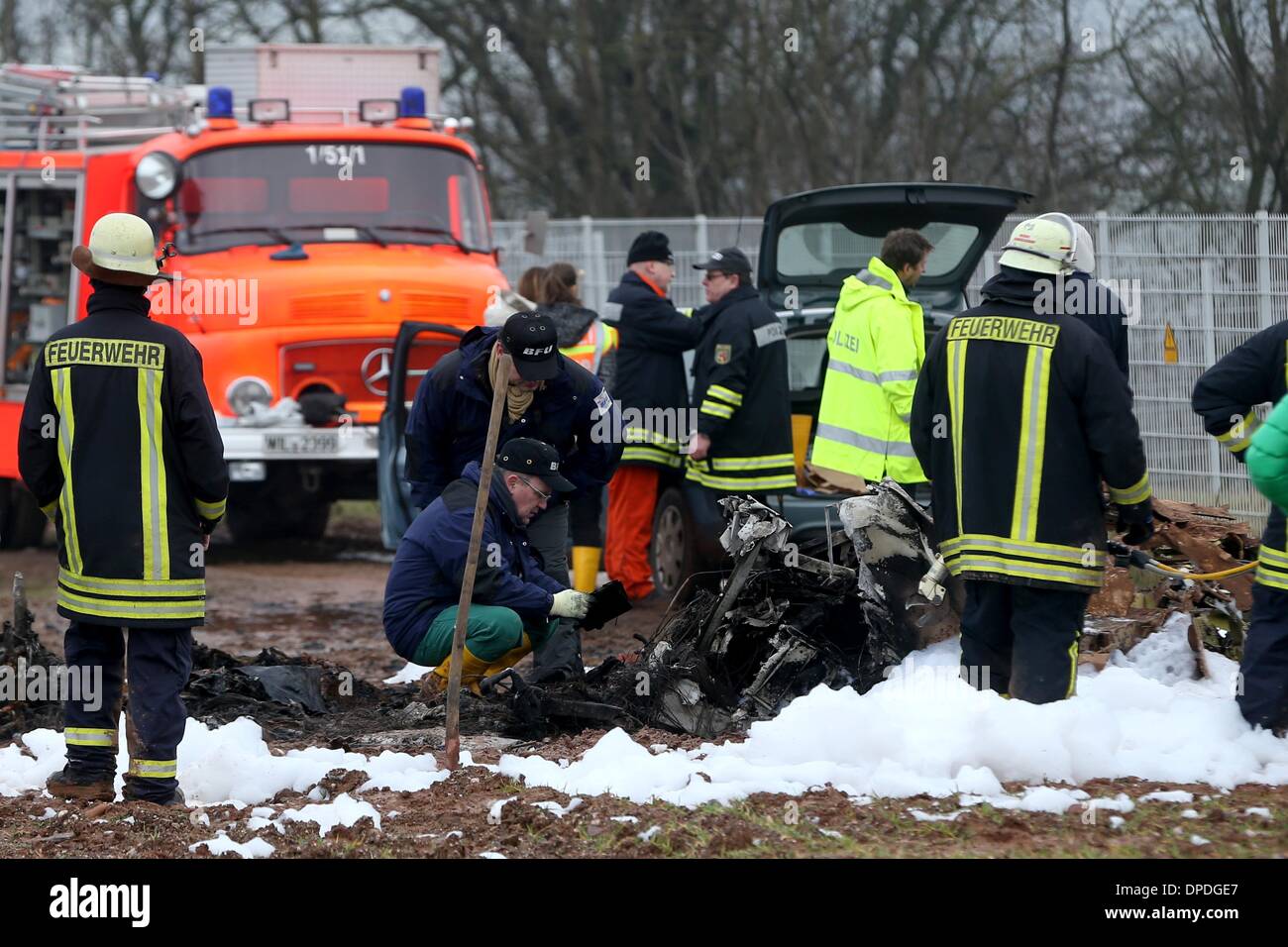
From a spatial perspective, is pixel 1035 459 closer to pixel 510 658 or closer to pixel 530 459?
pixel 530 459

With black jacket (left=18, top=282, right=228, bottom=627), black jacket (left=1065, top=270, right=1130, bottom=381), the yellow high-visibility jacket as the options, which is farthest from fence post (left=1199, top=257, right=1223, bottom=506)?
black jacket (left=18, top=282, right=228, bottom=627)

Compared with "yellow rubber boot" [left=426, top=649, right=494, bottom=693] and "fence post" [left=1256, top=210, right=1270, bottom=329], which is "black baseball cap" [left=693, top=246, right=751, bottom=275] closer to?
"yellow rubber boot" [left=426, top=649, right=494, bottom=693]

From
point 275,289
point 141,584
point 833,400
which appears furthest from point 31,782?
point 275,289

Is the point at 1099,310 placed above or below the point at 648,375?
above

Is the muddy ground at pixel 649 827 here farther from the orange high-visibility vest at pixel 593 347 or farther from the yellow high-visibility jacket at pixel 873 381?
the orange high-visibility vest at pixel 593 347

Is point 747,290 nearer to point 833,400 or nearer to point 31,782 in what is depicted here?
point 833,400

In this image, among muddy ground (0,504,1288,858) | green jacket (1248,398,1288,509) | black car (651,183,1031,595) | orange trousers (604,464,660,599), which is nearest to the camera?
muddy ground (0,504,1288,858)

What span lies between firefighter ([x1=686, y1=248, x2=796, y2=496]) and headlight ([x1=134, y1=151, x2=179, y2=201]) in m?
4.82

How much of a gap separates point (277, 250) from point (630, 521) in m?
3.99

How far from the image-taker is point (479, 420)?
7.31 metres

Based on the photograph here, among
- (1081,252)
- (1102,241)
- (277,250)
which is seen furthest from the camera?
(1102,241)

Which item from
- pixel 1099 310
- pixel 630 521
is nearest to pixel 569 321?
pixel 630 521

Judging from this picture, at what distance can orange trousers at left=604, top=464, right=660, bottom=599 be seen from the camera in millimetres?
9445
